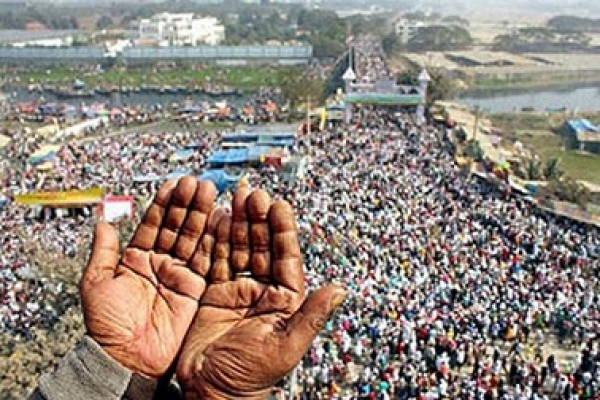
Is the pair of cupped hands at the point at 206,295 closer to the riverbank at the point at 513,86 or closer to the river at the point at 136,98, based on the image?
the river at the point at 136,98

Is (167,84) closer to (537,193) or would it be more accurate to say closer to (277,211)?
(537,193)

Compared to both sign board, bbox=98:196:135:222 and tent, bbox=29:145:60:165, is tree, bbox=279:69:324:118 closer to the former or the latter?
tent, bbox=29:145:60:165

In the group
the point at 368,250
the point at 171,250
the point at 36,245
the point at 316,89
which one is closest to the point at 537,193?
the point at 368,250

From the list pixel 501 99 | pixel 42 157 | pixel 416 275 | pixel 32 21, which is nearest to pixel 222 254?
pixel 416 275

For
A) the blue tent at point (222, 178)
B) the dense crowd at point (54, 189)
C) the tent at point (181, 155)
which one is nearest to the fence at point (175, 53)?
the dense crowd at point (54, 189)

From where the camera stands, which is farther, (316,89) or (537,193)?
(316,89)
